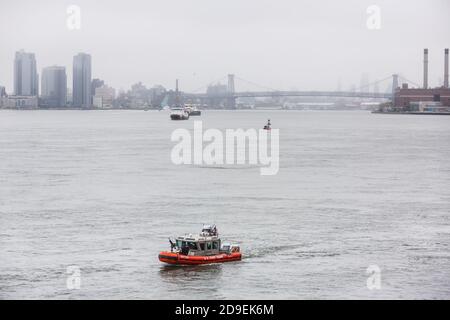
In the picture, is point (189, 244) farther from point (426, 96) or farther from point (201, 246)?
point (426, 96)

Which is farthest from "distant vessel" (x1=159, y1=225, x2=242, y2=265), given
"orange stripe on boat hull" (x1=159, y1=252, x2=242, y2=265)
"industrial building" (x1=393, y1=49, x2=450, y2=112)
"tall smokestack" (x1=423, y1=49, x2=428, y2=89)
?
"tall smokestack" (x1=423, y1=49, x2=428, y2=89)

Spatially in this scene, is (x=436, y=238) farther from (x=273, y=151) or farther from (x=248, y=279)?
(x=273, y=151)

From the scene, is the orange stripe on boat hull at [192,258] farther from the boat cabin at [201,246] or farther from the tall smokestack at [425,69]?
the tall smokestack at [425,69]

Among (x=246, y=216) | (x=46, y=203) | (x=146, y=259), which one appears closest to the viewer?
(x=146, y=259)

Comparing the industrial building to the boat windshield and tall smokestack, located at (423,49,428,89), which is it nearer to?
tall smokestack, located at (423,49,428,89)

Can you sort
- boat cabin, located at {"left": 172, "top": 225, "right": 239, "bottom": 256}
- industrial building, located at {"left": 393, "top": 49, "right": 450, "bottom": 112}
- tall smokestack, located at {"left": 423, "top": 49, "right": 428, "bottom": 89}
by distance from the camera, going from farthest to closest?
tall smokestack, located at {"left": 423, "top": 49, "right": 428, "bottom": 89}, industrial building, located at {"left": 393, "top": 49, "right": 450, "bottom": 112}, boat cabin, located at {"left": 172, "top": 225, "right": 239, "bottom": 256}

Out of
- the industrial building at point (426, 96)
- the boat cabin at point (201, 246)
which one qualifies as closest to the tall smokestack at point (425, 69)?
the industrial building at point (426, 96)

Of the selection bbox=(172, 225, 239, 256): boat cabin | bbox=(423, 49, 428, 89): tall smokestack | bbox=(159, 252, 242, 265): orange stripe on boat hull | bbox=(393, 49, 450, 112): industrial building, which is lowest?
bbox=(159, 252, 242, 265): orange stripe on boat hull
